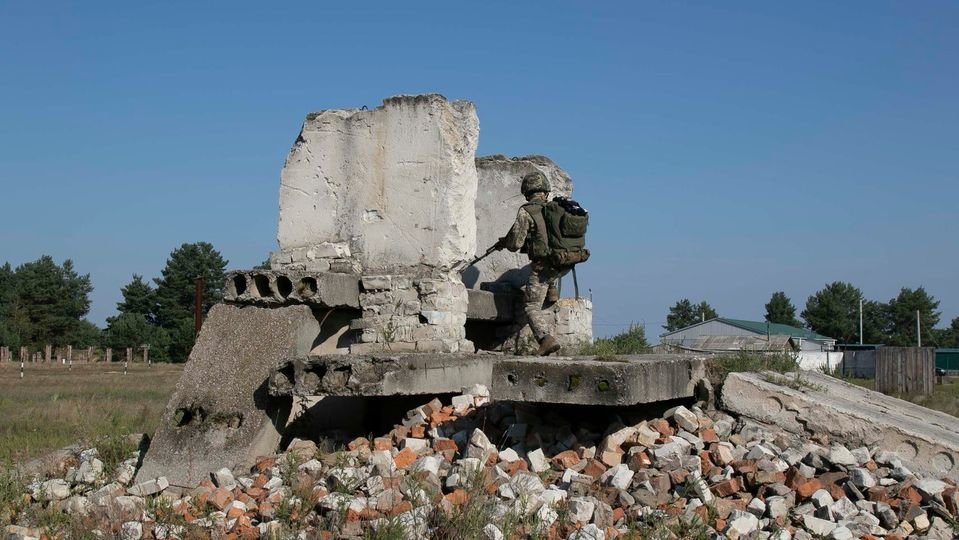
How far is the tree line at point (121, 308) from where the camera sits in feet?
149

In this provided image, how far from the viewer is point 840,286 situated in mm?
68500

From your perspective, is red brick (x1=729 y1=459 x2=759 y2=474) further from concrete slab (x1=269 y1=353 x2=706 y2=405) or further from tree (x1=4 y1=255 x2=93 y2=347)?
tree (x1=4 y1=255 x2=93 y2=347)

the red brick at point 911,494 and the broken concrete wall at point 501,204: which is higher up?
the broken concrete wall at point 501,204

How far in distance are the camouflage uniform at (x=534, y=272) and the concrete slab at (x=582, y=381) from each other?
226 cm

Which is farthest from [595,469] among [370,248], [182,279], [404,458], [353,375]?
[182,279]

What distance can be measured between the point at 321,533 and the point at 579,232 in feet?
13.0

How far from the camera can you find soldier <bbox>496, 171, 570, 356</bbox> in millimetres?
8227

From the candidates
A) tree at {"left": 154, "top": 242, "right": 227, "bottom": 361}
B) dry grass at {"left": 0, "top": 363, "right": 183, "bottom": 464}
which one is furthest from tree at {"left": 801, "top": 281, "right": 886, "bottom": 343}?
dry grass at {"left": 0, "top": 363, "right": 183, "bottom": 464}

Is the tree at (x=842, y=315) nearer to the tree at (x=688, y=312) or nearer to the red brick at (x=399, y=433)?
the tree at (x=688, y=312)

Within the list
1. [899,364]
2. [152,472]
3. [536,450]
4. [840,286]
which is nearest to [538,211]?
[536,450]

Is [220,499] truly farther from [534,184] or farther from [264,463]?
[534,184]

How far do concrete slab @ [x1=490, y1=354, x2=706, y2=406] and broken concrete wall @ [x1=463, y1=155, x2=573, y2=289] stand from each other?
343 centimetres

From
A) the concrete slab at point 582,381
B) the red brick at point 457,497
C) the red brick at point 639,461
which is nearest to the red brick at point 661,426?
the concrete slab at point 582,381

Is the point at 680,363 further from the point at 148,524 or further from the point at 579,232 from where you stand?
the point at 148,524
